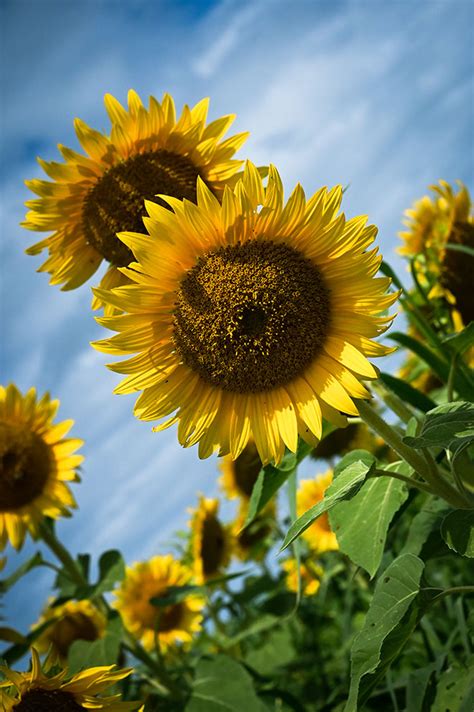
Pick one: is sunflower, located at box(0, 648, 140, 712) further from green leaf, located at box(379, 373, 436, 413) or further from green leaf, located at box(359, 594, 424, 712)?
green leaf, located at box(379, 373, 436, 413)

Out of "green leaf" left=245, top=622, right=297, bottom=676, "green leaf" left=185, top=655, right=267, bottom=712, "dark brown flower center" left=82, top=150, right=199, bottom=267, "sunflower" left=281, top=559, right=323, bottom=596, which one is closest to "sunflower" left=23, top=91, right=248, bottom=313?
"dark brown flower center" left=82, top=150, right=199, bottom=267

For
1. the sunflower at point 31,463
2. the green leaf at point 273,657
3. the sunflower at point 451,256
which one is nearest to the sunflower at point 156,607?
the green leaf at point 273,657

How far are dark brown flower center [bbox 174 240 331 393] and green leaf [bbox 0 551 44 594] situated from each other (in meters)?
1.55

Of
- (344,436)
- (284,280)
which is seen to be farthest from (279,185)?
(344,436)

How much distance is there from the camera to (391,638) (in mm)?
1521

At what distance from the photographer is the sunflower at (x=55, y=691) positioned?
4.78 feet

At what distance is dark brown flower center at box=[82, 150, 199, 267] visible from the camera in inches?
79.0

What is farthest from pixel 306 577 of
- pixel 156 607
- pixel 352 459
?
pixel 352 459

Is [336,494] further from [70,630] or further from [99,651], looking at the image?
[70,630]

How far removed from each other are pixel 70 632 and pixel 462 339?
2.42 meters

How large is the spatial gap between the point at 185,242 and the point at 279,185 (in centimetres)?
23

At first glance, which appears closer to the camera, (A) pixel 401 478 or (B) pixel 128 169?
(A) pixel 401 478

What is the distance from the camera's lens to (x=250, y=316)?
1.69 m

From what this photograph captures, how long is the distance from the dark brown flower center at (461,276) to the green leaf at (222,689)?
1.72 meters
